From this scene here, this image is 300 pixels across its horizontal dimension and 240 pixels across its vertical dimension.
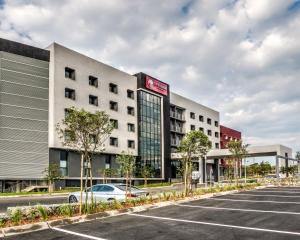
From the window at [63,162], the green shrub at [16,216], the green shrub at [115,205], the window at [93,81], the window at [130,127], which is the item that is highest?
the window at [93,81]

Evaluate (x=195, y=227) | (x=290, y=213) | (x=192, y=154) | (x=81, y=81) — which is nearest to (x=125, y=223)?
(x=195, y=227)

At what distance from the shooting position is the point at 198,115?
74.7 metres

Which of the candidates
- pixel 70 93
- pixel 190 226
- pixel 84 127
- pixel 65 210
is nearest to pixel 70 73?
pixel 70 93

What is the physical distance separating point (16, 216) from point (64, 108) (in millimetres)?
31254

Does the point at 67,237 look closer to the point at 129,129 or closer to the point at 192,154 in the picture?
the point at 192,154

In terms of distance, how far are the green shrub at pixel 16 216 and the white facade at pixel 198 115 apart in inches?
2141

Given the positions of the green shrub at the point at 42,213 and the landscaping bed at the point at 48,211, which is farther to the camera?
the green shrub at the point at 42,213

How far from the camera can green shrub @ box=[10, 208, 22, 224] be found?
39.1ft

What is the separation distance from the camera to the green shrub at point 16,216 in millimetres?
11930

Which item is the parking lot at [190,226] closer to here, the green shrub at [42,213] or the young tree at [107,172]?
the green shrub at [42,213]

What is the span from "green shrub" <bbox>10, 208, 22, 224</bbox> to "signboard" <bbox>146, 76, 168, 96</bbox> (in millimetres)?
44905

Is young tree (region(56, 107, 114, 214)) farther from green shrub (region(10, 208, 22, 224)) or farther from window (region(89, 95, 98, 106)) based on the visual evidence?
window (region(89, 95, 98, 106))

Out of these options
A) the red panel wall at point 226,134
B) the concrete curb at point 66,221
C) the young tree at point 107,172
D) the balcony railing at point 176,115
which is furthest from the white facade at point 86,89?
the red panel wall at point 226,134

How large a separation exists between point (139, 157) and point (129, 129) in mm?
4594
